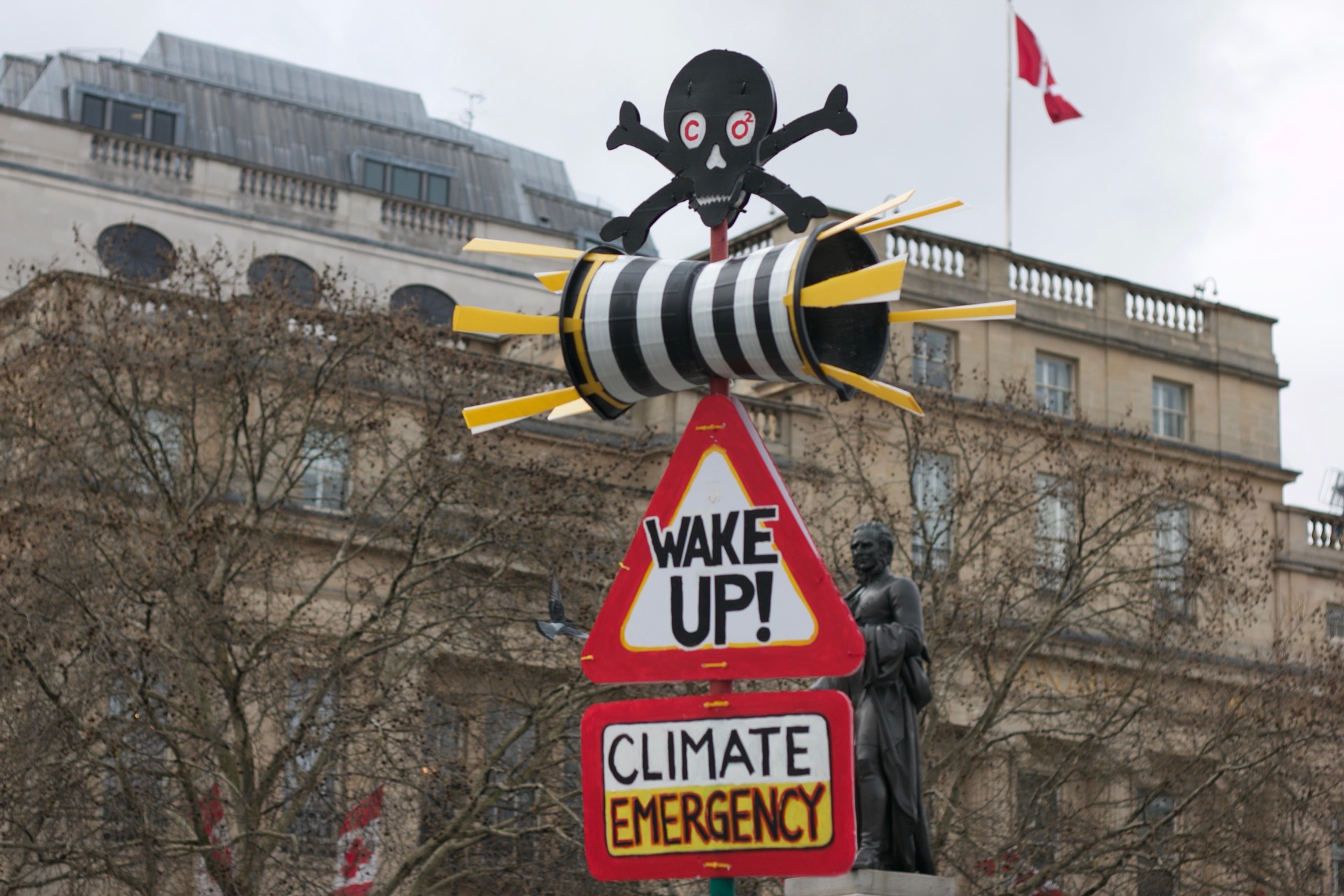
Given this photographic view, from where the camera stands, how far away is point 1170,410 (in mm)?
42375

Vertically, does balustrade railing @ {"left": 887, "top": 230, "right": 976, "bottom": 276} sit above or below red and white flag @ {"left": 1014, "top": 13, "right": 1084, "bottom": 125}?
below

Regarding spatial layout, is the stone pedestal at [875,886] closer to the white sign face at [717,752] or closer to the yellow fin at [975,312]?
the white sign face at [717,752]

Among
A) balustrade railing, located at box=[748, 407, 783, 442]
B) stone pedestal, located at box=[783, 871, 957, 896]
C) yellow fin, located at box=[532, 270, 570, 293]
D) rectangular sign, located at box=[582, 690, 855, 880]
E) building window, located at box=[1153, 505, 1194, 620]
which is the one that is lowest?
stone pedestal, located at box=[783, 871, 957, 896]

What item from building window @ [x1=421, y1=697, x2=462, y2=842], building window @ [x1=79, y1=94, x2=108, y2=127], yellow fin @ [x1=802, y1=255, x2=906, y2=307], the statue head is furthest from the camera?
building window @ [x1=79, y1=94, x2=108, y2=127]

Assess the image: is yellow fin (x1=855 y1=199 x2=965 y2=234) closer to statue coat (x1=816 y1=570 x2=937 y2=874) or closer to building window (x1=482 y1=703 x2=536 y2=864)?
statue coat (x1=816 y1=570 x2=937 y2=874)

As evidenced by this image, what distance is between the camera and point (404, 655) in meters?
23.2

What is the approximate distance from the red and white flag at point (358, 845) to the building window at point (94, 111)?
3490 centimetres

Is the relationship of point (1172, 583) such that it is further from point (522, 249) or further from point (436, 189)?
point (436, 189)

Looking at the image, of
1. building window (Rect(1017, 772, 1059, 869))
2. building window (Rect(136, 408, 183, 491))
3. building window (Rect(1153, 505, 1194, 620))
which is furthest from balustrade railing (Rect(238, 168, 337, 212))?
building window (Rect(1017, 772, 1059, 869))

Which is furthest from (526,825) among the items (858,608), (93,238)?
(93,238)

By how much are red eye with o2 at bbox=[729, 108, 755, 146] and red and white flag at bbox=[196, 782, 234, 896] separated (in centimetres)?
1376

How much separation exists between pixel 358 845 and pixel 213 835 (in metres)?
1.76

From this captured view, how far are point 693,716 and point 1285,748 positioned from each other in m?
20.0

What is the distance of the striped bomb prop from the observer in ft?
21.4
